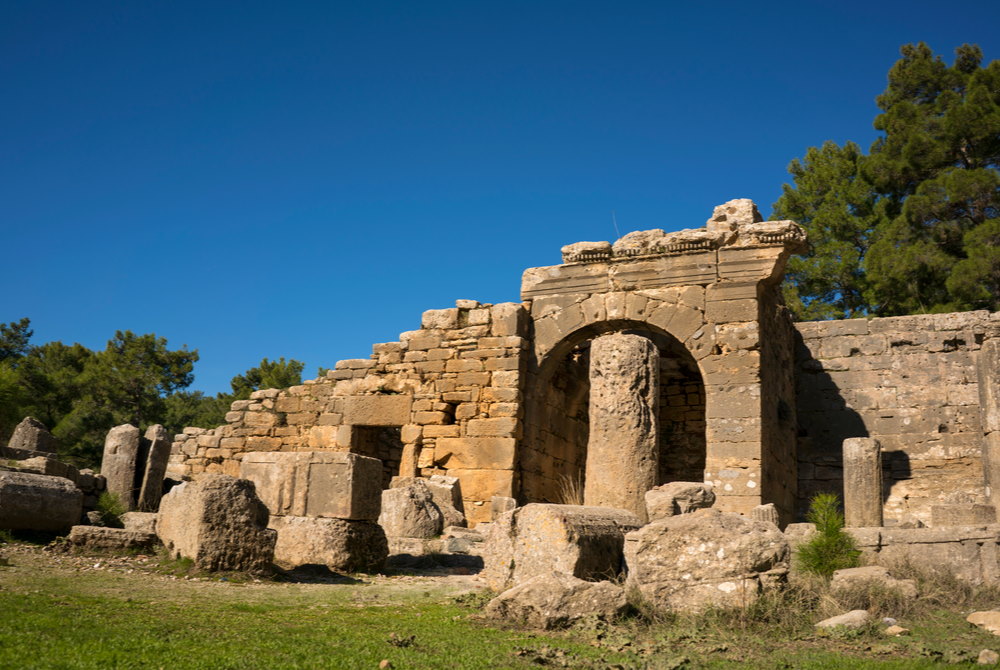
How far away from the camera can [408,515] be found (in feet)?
35.7

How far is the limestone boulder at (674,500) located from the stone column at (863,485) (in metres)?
3.62

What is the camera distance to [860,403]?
47.6ft

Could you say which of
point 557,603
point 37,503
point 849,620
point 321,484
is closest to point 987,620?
point 849,620

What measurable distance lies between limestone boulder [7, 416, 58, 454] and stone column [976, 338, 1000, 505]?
12905 mm

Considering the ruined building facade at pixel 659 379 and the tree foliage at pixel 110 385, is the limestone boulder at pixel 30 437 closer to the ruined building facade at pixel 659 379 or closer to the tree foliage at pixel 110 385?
the ruined building facade at pixel 659 379

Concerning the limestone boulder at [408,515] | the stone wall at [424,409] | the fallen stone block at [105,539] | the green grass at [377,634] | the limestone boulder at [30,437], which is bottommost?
the green grass at [377,634]

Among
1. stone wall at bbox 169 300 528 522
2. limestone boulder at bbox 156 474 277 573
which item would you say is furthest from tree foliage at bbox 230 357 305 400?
limestone boulder at bbox 156 474 277 573

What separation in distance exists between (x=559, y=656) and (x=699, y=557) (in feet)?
5.58

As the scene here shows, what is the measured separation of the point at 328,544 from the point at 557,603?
10.8ft

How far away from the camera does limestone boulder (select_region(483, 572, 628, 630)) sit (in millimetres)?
5961

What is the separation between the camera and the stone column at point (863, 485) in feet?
36.7

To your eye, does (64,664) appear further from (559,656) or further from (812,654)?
(812,654)

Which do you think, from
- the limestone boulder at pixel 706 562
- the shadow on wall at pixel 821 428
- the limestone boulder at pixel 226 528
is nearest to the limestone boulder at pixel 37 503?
the limestone boulder at pixel 226 528

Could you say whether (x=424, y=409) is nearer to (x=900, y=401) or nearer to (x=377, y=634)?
(x=900, y=401)
